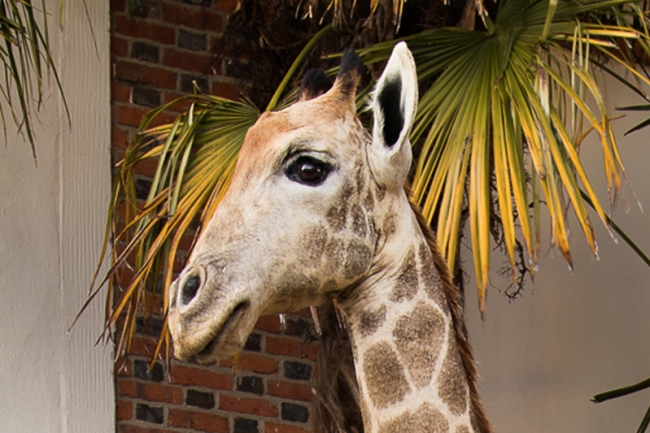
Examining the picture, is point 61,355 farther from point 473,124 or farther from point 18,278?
point 473,124

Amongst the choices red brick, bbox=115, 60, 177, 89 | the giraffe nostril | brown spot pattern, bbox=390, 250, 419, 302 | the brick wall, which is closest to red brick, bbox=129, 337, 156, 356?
the brick wall

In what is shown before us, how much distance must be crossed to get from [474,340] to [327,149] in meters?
2.20

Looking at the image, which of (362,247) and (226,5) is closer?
(362,247)

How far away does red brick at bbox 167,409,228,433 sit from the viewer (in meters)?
4.30

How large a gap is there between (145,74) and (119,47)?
126mm

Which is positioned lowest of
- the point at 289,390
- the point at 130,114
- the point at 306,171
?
the point at 289,390

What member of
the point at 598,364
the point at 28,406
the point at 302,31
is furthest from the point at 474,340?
the point at 28,406

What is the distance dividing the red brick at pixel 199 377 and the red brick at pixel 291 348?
0.63 ft

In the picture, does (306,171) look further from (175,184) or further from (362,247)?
(175,184)

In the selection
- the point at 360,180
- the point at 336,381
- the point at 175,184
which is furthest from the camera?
the point at 336,381

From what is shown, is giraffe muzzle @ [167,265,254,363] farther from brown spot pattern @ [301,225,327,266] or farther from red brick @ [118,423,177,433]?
red brick @ [118,423,177,433]

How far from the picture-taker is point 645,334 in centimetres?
486

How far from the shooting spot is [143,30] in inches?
176

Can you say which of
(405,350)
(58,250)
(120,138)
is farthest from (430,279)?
(120,138)
